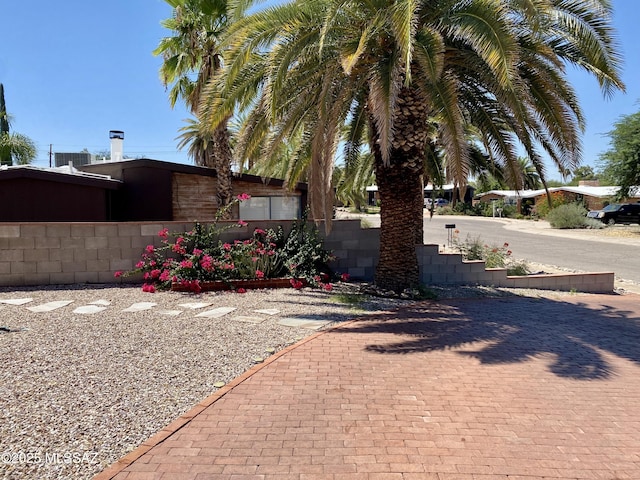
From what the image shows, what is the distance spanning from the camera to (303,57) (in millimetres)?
7871

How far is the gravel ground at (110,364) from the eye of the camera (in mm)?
3211

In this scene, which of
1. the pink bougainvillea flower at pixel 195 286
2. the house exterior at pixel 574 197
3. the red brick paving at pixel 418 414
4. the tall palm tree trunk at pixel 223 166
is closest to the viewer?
the red brick paving at pixel 418 414

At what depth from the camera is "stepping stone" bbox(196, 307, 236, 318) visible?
6.86 m

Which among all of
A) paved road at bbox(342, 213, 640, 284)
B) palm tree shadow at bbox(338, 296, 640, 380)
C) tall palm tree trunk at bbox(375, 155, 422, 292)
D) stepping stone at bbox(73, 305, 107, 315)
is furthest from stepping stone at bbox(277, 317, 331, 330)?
paved road at bbox(342, 213, 640, 284)

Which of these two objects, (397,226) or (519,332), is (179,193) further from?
(519,332)

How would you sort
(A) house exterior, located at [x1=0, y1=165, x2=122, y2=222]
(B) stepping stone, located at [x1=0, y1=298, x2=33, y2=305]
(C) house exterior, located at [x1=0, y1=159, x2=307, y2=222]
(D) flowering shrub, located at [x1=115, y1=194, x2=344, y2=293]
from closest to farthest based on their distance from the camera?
(B) stepping stone, located at [x1=0, y1=298, x2=33, y2=305] < (D) flowering shrub, located at [x1=115, y1=194, x2=344, y2=293] < (A) house exterior, located at [x1=0, y1=165, x2=122, y2=222] < (C) house exterior, located at [x1=0, y1=159, x2=307, y2=222]

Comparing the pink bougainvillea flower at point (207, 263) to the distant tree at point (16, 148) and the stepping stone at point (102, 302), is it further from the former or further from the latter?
the distant tree at point (16, 148)

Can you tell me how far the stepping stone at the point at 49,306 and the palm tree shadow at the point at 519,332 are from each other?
452cm

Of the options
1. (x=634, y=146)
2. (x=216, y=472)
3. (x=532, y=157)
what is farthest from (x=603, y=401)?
(x=634, y=146)

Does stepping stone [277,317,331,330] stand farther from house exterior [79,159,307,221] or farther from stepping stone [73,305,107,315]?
house exterior [79,159,307,221]

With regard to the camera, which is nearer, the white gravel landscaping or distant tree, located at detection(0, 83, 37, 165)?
the white gravel landscaping

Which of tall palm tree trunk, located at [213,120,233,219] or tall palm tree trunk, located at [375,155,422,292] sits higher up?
tall palm tree trunk, located at [213,120,233,219]

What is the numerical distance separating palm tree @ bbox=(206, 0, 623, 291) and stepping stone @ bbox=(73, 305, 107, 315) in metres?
3.51

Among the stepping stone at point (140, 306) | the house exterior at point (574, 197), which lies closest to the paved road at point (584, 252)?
the stepping stone at point (140, 306)
